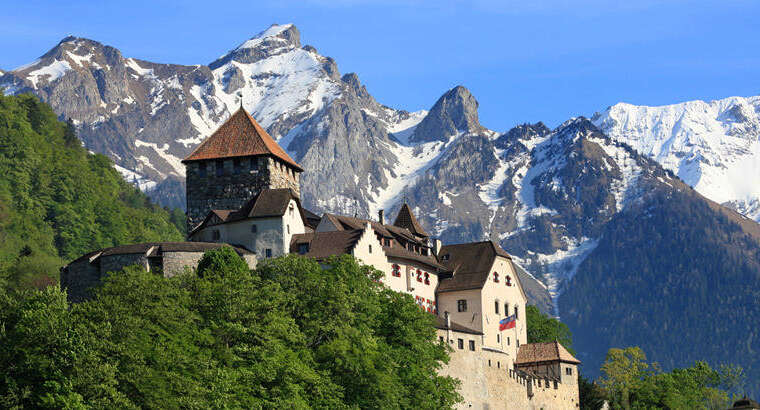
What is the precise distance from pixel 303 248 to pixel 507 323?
2203 centimetres

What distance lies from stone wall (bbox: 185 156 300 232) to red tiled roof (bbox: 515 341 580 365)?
86.7 feet

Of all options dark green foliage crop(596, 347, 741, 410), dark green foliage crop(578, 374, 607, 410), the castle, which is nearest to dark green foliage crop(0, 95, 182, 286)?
the castle

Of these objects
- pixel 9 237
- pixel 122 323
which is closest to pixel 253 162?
pixel 122 323

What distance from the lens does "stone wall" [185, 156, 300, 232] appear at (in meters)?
98.4

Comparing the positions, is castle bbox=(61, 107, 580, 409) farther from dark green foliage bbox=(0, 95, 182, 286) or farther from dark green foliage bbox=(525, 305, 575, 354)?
dark green foliage bbox=(0, 95, 182, 286)

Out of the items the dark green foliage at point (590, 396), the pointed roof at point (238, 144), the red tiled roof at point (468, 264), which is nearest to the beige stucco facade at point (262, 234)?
the pointed roof at point (238, 144)

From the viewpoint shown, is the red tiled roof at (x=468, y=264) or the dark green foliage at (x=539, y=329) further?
the dark green foliage at (x=539, y=329)

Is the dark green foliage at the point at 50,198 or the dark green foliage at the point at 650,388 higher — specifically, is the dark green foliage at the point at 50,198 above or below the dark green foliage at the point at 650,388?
above

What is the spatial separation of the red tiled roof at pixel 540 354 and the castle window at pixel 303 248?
2414 centimetres

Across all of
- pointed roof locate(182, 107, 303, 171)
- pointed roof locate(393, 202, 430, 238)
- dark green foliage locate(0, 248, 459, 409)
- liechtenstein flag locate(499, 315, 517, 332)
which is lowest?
dark green foliage locate(0, 248, 459, 409)

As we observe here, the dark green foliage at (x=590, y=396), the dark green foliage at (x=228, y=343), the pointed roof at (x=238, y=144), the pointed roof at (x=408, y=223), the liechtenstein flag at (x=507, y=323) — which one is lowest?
the dark green foliage at (x=590, y=396)

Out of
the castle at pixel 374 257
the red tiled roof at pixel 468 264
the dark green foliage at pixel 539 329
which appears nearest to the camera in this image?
the castle at pixel 374 257

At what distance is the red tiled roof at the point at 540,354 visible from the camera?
4181 inches

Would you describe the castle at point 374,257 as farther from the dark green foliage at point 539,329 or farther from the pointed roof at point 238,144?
the dark green foliage at point 539,329
